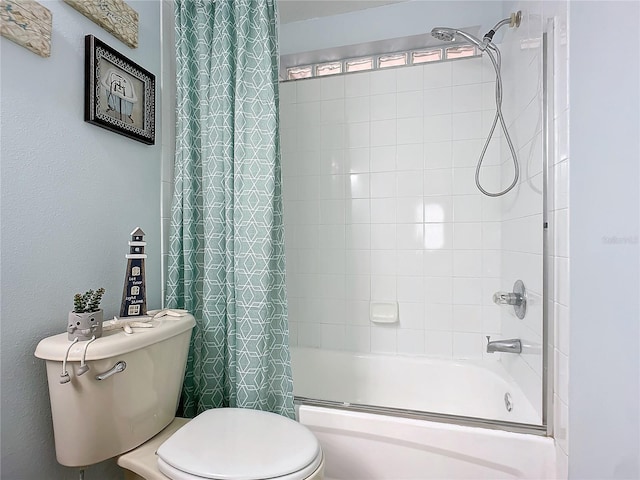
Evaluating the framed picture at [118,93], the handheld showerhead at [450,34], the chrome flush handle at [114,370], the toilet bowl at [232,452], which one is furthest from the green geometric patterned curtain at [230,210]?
the handheld showerhead at [450,34]

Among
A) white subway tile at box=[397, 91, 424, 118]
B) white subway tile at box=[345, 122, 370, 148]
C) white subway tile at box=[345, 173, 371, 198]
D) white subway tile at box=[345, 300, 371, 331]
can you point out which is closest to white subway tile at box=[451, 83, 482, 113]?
white subway tile at box=[397, 91, 424, 118]

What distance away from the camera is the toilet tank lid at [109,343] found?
0.97 meters

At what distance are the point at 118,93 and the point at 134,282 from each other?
0.69 meters

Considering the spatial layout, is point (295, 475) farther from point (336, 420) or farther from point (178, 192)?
point (178, 192)

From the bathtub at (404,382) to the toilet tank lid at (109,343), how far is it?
914mm

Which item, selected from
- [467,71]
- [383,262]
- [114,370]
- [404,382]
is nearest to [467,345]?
[404,382]

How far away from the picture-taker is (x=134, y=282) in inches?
49.5

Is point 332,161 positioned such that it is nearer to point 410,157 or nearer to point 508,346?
point 410,157

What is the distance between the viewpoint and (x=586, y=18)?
3.22 ft

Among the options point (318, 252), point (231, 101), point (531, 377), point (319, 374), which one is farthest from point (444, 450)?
point (231, 101)

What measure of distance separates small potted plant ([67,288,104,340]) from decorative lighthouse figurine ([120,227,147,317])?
0.43 feet

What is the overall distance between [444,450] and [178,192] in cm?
140

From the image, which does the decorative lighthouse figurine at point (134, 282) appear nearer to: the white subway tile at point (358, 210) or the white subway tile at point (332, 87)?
the white subway tile at point (358, 210)

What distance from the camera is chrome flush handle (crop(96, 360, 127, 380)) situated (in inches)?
39.7
